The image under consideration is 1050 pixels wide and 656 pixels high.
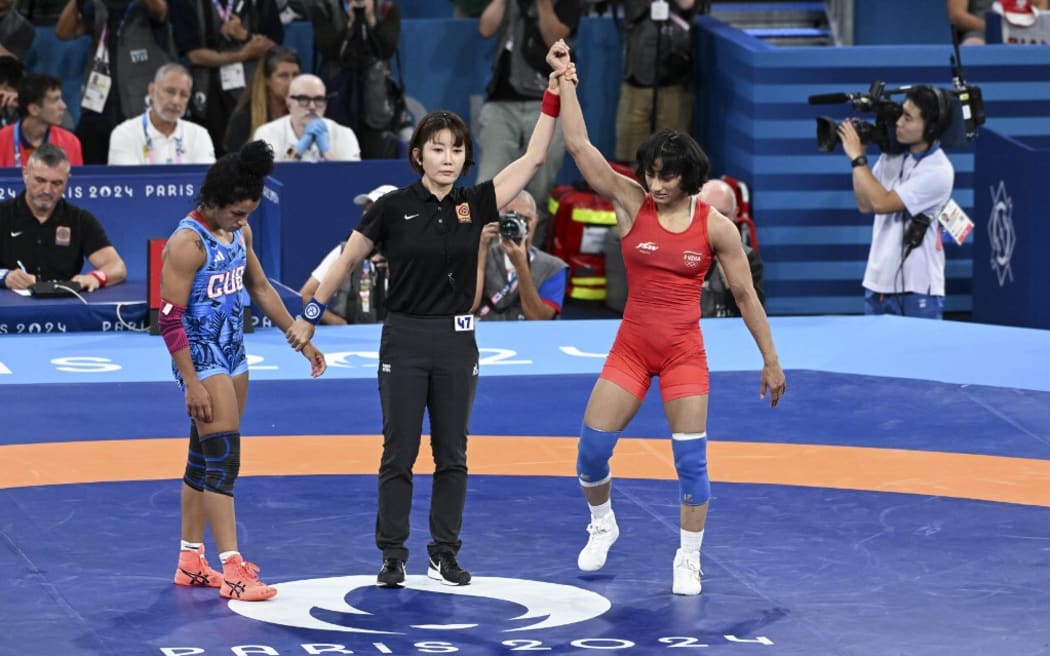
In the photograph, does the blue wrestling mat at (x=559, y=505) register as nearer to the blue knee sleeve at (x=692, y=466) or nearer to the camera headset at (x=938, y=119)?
the blue knee sleeve at (x=692, y=466)

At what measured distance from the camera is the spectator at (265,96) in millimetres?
12414

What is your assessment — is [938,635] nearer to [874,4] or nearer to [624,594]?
Result: [624,594]

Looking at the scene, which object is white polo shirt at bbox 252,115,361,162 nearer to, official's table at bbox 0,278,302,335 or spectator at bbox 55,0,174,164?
spectator at bbox 55,0,174,164

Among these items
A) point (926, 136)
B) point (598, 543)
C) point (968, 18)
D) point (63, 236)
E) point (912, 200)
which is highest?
point (968, 18)

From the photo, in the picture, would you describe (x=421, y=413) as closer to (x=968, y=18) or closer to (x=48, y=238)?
(x=48, y=238)

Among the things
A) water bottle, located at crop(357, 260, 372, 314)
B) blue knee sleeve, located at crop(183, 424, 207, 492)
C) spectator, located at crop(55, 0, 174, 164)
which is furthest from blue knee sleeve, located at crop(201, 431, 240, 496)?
spectator, located at crop(55, 0, 174, 164)

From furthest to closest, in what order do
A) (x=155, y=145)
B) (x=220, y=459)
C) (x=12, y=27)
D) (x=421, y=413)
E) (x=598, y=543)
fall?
(x=12, y=27)
(x=155, y=145)
(x=598, y=543)
(x=421, y=413)
(x=220, y=459)

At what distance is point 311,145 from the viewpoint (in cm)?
1210

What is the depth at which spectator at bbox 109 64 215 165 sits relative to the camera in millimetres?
11914

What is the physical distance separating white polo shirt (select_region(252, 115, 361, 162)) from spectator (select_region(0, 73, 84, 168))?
1.18 m

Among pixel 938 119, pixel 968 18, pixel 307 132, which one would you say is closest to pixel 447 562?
pixel 938 119

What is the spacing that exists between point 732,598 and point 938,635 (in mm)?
716

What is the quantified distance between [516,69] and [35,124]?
131 inches

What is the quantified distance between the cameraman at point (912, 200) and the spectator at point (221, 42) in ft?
13.8
